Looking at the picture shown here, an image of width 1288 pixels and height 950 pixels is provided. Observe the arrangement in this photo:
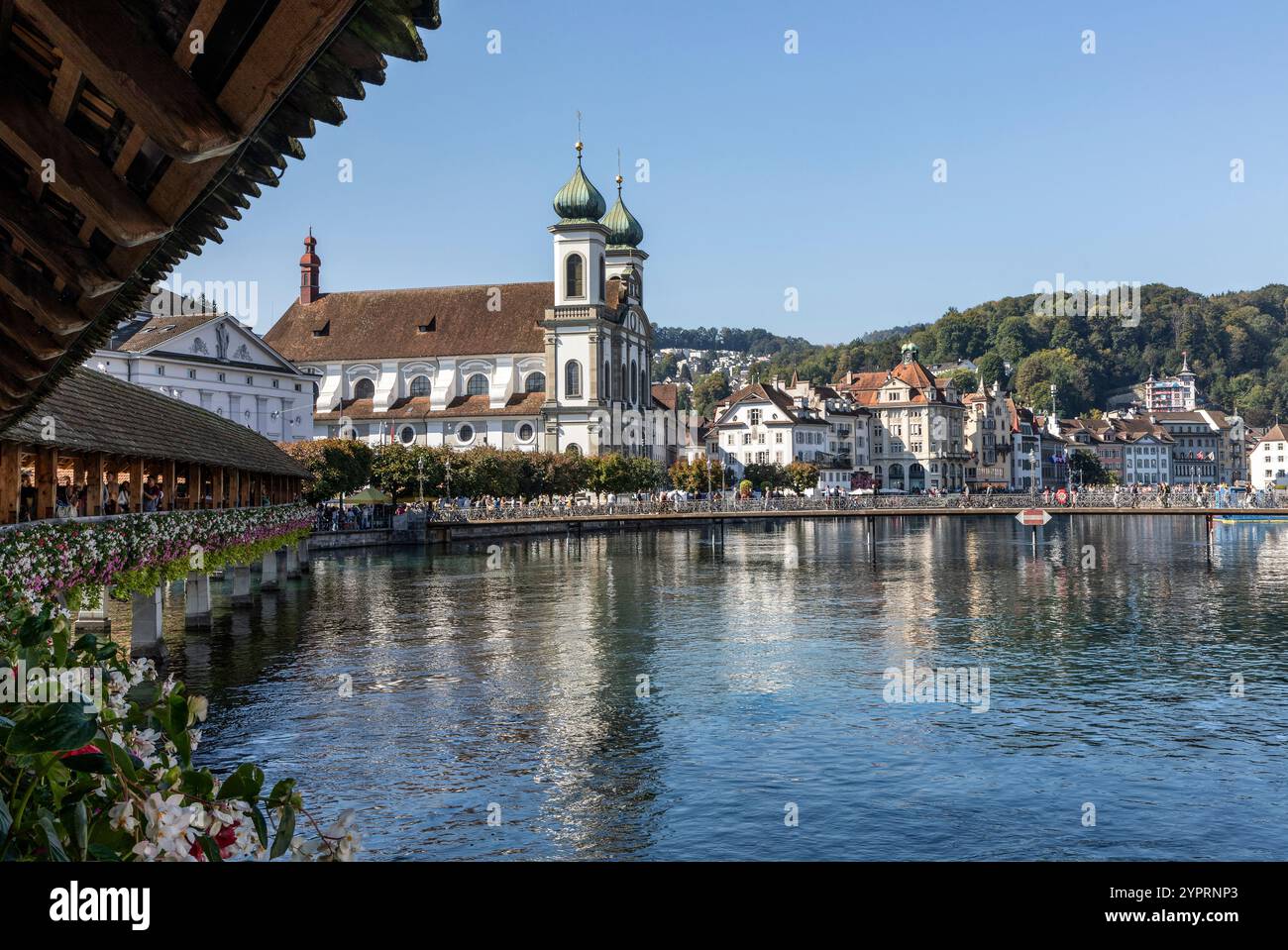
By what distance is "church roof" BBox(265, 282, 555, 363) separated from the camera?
5413 inches

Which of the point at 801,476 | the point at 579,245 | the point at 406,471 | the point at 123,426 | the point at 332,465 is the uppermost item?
the point at 579,245

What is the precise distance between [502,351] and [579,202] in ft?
57.4

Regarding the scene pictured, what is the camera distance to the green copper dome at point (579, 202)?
132 metres

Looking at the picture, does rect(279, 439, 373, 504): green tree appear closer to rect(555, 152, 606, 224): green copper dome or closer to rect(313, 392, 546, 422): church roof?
rect(313, 392, 546, 422): church roof

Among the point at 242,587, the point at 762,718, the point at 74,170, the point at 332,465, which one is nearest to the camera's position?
the point at 74,170

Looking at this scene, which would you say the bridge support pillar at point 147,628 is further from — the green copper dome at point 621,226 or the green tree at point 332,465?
the green copper dome at point 621,226

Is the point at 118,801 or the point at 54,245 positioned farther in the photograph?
the point at 54,245

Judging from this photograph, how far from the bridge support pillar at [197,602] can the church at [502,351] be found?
8342 cm

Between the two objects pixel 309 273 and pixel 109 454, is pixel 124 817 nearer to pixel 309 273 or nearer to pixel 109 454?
pixel 109 454

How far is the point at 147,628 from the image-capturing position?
33594 mm

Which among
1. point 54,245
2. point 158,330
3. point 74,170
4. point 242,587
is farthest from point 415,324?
point 74,170

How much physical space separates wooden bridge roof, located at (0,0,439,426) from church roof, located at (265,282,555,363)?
418 feet

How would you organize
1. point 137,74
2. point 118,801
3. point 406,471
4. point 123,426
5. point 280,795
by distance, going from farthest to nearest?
point 406,471, point 123,426, point 118,801, point 280,795, point 137,74

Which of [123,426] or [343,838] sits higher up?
[123,426]
